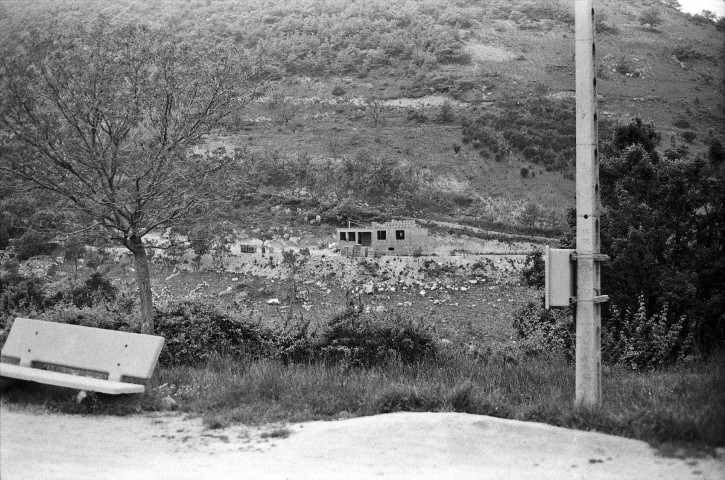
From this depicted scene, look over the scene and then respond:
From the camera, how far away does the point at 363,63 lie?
50.2 m

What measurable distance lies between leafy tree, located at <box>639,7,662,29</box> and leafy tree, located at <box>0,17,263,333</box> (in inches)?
2115

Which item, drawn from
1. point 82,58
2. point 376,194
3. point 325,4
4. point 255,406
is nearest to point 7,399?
point 255,406

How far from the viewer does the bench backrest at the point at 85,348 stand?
516cm

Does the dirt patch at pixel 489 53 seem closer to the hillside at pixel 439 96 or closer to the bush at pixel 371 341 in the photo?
the hillside at pixel 439 96

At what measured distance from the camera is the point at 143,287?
23.1ft

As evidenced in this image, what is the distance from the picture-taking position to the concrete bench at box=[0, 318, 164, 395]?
5.09 meters

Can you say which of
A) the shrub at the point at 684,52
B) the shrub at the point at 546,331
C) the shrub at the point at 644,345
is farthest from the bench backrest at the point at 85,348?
the shrub at the point at 684,52

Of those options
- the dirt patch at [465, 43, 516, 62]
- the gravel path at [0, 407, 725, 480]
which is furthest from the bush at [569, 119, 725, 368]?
the dirt patch at [465, 43, 516, 62]

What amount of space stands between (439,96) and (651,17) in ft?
65.4

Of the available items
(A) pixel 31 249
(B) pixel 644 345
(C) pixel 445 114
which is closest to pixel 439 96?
(C) pixel 445 114

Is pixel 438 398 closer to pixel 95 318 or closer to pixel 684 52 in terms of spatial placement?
pixel 95 318

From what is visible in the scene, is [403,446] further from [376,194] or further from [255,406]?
[376,194]

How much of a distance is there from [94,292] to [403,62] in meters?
42.7

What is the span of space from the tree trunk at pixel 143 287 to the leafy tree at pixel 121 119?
0.01 meters
